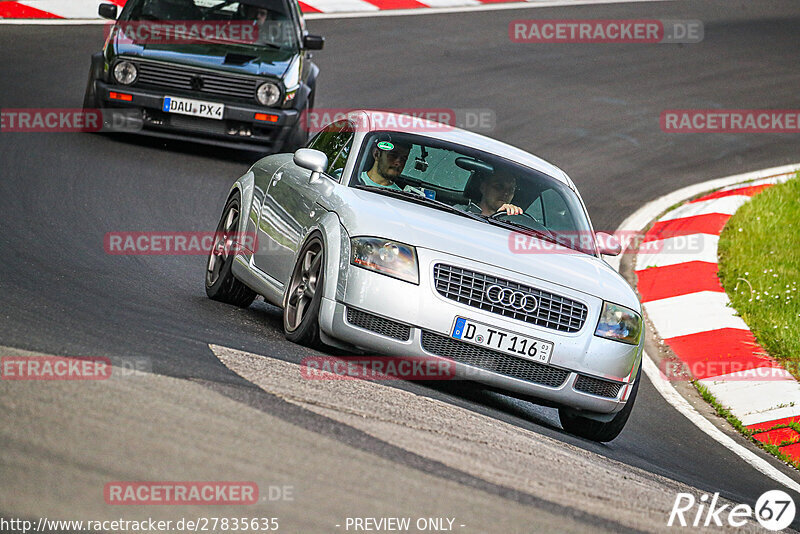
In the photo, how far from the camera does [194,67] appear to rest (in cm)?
1268

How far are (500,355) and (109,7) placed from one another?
349 inches

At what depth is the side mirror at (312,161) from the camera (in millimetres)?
7309

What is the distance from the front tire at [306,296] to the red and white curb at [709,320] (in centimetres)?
331

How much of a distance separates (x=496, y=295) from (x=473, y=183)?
4.38 ft

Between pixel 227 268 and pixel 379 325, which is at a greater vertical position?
pixel 379 325

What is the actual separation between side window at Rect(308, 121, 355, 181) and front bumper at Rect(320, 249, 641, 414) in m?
1.24

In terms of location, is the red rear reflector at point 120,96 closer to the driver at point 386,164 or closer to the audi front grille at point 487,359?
the driver at point 386,164

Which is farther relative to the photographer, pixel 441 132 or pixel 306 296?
pixel 441 132

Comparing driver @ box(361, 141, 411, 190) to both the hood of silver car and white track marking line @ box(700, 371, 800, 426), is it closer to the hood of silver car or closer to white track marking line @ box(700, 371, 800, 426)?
the hood of silver car

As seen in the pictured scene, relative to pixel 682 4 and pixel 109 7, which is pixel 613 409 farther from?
pixel 682 4

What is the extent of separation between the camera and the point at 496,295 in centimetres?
635
